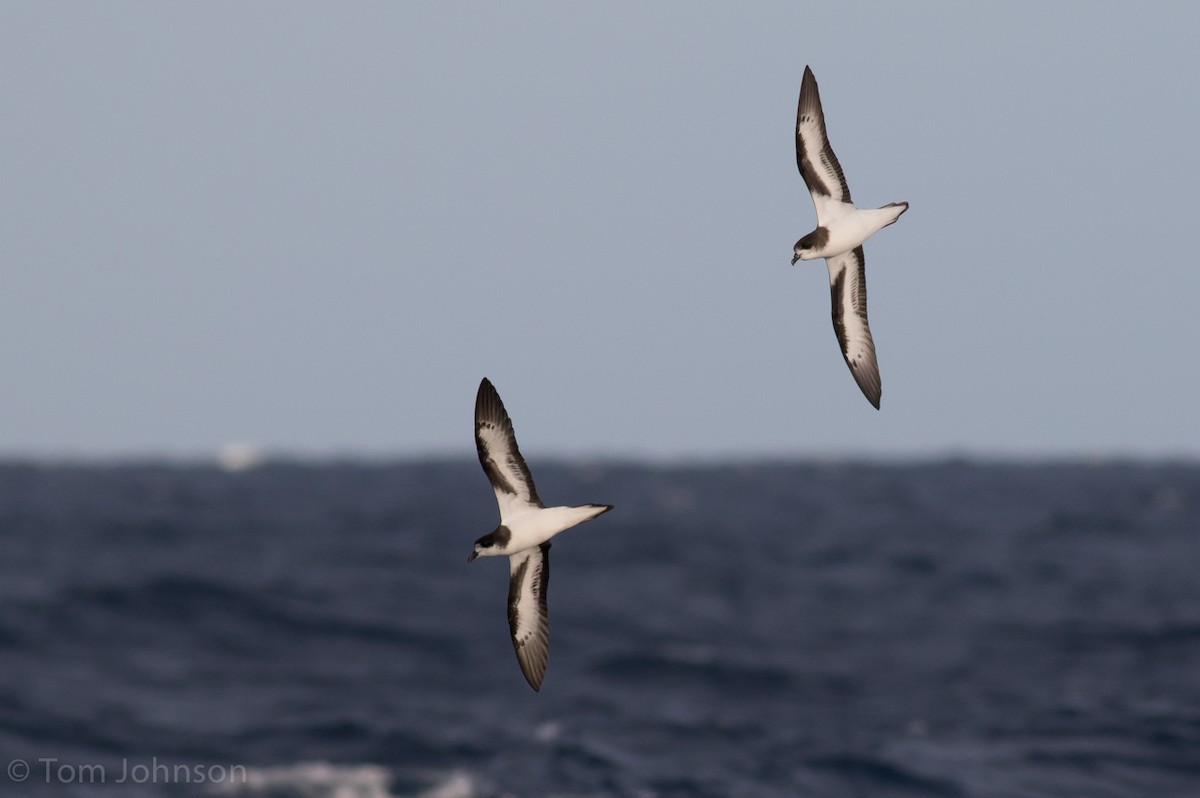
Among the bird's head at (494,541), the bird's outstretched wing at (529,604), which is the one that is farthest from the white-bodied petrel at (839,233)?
the bird's outstretched wing at (529,604)

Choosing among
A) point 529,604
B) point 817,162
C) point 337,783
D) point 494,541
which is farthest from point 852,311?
point 337,783

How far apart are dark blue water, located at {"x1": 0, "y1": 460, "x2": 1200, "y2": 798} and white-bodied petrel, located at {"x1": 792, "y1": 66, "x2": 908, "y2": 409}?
21.5 meters

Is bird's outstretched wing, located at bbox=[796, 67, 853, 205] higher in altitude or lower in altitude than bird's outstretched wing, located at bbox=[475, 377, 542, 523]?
higher

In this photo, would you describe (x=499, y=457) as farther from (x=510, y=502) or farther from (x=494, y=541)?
(x=494, y=541)

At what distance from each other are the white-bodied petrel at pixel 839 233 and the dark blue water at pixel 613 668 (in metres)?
21.5

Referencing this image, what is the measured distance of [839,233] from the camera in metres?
9.26

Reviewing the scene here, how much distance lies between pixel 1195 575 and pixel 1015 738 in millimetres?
32230

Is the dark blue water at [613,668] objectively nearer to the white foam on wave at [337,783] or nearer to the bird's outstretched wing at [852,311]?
the white foam on wave at [337,783]

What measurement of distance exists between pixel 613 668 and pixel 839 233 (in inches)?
1373

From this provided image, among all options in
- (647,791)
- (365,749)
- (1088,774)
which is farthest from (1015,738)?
(365,749)

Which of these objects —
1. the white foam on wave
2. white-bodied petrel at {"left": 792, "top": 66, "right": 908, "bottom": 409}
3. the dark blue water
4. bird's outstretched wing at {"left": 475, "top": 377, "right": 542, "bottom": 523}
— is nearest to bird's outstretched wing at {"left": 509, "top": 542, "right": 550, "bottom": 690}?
bird's outstretched wing at {"left": 475, "top": 377, "right": 542, "bottom": 523}

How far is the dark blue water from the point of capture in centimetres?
3234

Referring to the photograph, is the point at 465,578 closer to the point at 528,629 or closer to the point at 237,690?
the point at 237,690

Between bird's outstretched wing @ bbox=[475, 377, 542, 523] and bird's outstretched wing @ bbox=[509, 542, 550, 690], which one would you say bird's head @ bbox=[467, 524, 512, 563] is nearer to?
bird's outstretched wing @ bbox=[475, 377, 542, 523]
